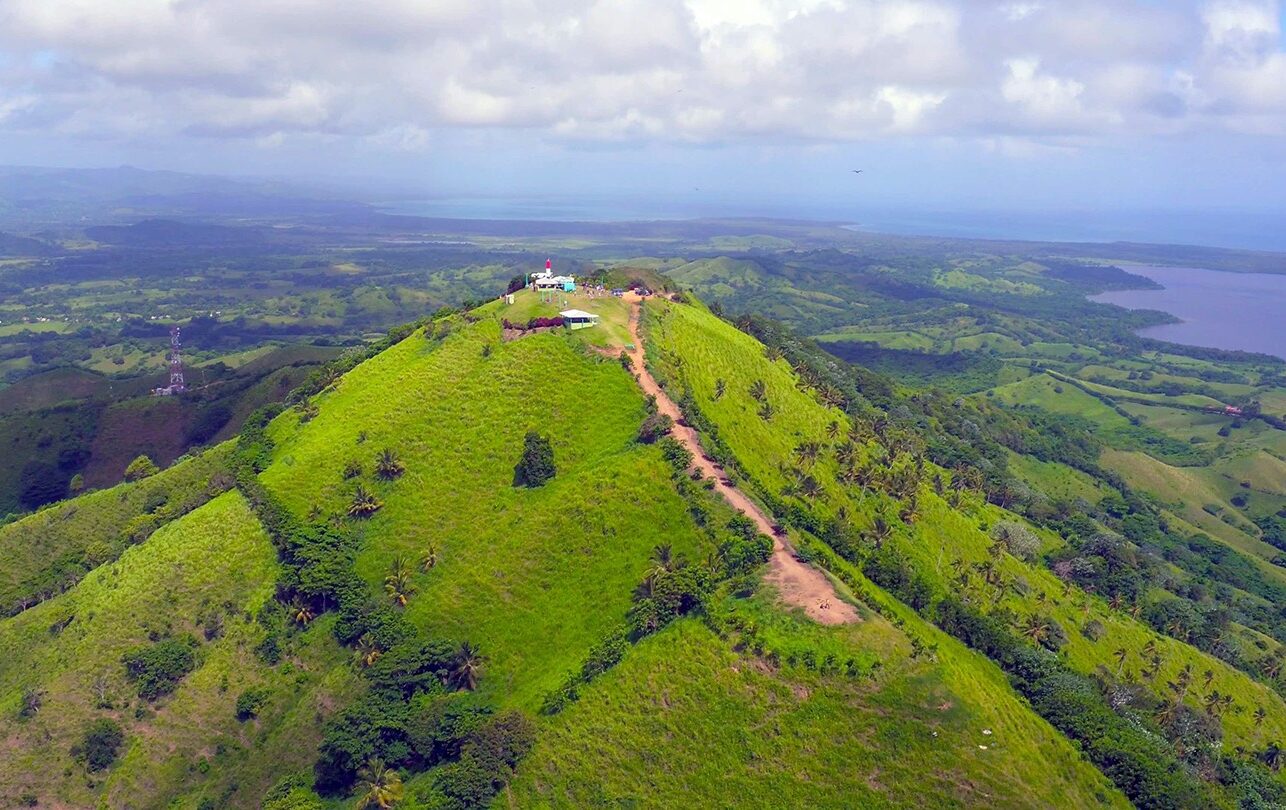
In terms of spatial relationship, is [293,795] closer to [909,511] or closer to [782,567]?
[782,567]

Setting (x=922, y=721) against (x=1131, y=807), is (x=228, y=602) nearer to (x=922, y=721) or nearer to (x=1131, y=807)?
(x=922, y=721)

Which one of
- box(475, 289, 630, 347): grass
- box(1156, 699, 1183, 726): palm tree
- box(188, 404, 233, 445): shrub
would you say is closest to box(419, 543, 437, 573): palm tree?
box(475, 289, 630, 347): grass

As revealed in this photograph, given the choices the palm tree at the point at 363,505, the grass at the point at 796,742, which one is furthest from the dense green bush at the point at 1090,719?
the palm tree at the point at 363,505

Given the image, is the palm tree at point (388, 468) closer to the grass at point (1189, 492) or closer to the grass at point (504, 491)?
the grass at point (504, 491)

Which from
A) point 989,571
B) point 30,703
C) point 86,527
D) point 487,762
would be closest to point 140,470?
point 86,527

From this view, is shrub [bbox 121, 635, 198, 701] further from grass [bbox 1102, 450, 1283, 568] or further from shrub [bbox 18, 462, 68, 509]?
grass [bbox 1102, 450, 1283, 568]

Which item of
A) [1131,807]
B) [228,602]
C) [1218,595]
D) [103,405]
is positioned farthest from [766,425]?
[103,405]
